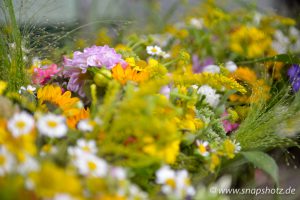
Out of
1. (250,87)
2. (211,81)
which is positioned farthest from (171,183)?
(250,87)

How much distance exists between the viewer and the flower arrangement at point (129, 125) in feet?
1.21

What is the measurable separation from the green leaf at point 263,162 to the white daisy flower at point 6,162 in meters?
0.32

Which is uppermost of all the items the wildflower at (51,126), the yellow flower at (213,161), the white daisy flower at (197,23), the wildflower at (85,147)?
the white daisy flower at (197,23)

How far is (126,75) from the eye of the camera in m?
0.61

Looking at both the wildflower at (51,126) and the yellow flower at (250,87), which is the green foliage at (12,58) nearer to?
the wildflower at (51,126)

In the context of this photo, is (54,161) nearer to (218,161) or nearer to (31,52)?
(218,161)

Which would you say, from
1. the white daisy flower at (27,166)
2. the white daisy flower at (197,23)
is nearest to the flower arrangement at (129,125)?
the white daisy flower at (27,166)

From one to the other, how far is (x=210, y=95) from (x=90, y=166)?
36 centimetres

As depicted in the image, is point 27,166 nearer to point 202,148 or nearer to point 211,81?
point 202,148

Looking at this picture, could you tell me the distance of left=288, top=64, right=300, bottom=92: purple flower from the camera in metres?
0.80

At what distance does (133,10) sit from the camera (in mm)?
1716

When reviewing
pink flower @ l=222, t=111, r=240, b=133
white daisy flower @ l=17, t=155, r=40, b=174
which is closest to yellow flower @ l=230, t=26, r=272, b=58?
pink flower @ l=222, t=111, r=240, b=133

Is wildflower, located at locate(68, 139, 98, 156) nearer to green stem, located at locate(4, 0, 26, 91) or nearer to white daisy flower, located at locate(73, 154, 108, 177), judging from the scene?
white daisy flower, located at locate(73, 154, 108, 177)

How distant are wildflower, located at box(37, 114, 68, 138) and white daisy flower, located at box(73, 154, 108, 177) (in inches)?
1.6
